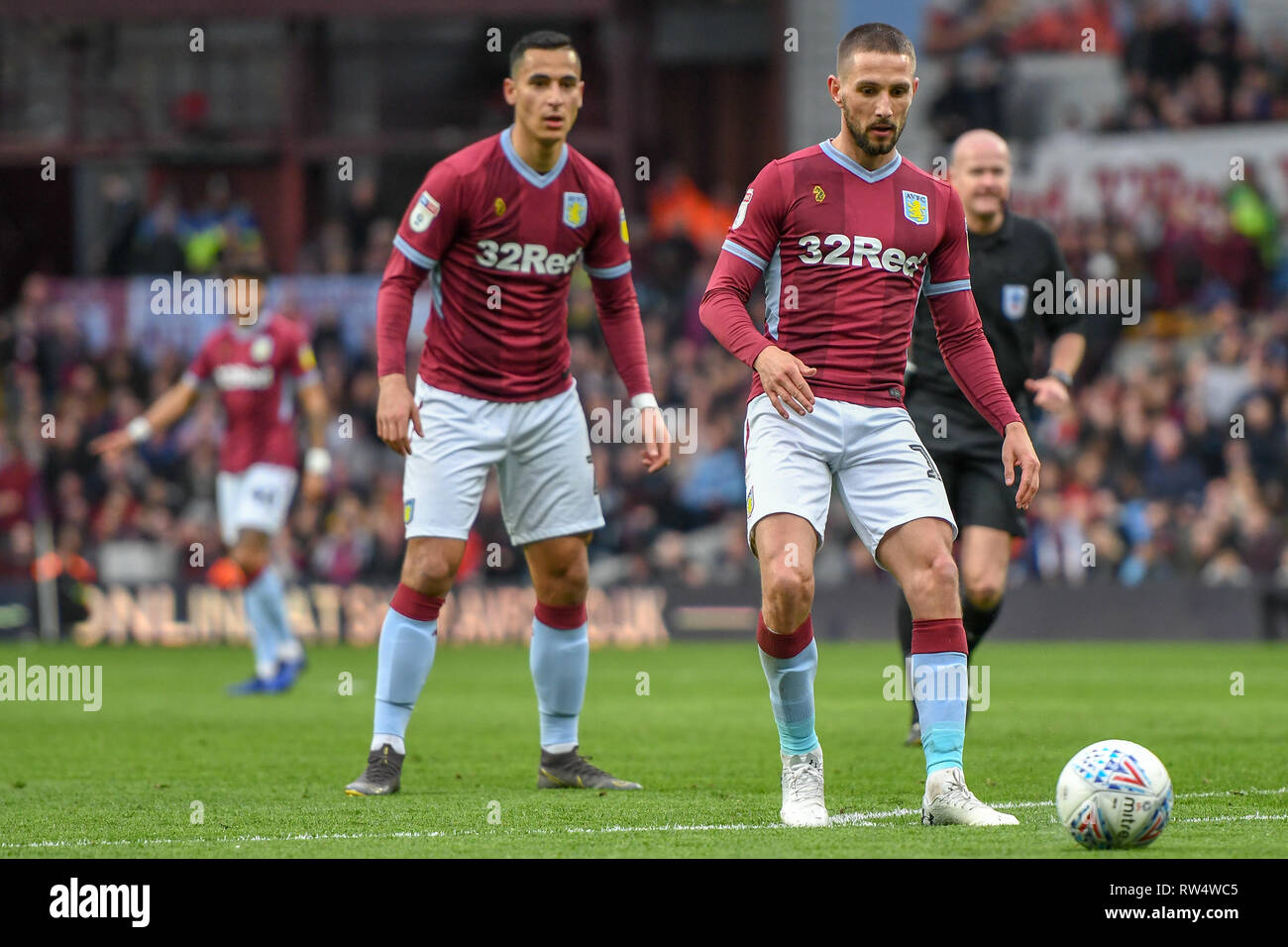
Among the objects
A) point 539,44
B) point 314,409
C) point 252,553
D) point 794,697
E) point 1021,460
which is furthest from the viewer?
point 252,553

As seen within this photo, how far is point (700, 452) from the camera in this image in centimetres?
1975

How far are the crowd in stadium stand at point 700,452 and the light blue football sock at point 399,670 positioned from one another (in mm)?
10943

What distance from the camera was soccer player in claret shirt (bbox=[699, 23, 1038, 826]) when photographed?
6.12m

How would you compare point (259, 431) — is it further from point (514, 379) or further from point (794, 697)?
point (794, 697)

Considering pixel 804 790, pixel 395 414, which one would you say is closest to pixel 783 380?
pixel 804 790

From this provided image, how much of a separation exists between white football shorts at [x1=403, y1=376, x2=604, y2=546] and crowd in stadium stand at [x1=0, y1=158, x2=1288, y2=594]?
34.6 ft

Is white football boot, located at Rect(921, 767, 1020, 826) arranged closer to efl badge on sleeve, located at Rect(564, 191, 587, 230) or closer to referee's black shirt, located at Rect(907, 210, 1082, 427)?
efl badge on sleeve, located at Rect(564, 191, 587, 230)

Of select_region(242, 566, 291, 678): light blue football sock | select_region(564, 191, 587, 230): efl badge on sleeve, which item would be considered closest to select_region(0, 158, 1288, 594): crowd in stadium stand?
select_region(242, 566, 291, 678): light blue football sock

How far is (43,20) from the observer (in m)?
23.4

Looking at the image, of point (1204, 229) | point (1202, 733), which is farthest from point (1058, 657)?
point (1204, 229)

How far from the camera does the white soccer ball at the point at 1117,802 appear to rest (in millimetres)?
5344

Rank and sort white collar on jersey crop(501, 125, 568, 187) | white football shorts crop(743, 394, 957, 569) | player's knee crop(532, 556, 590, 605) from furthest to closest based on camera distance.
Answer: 1. player's knee crop(532, 556, 590, 605)
2. white collar on jersey crop(501, 125, 568, 187)
3. white football shorts crop(743, 394, 957, 569)

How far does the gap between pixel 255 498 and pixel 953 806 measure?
24.5 feet

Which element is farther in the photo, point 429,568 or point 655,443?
point 429,568
